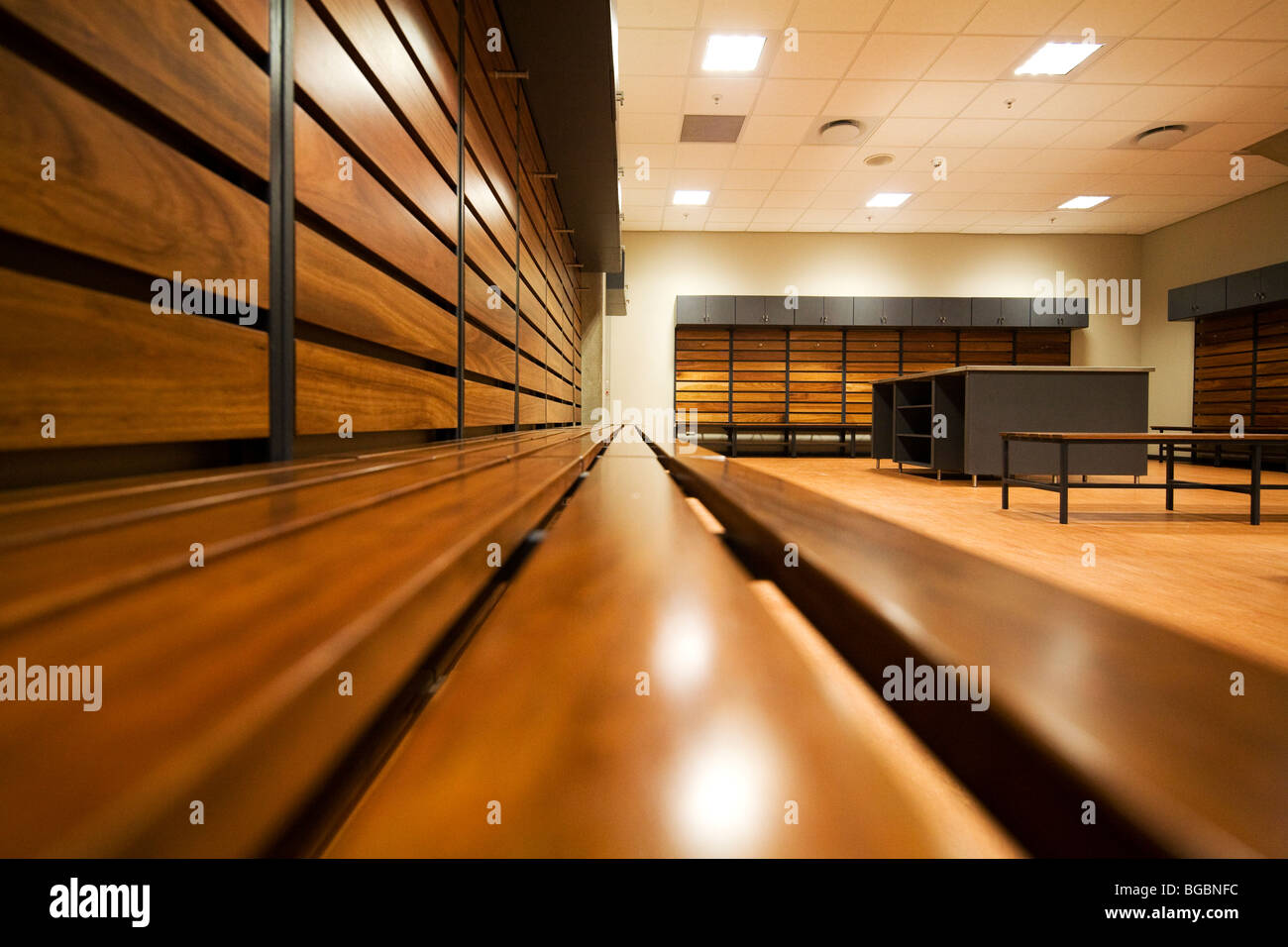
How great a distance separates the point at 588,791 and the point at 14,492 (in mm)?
911

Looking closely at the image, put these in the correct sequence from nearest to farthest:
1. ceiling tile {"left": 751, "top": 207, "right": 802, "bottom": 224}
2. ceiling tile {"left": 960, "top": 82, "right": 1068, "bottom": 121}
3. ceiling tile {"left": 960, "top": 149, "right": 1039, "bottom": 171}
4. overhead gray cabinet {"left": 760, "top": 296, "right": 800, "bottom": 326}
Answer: ceiling tile {"left": 960, "top": 82, "right": 1068, "bottom": 121} < ceiling tile {"left": 960, "top": 149, "right": 1039, "bottom": 171} < ceiling tile {"left": 751, "top": 207, "right": 802, "bottom": 224} < overhead gray cabinet {"left": 760, "top": 296, "right": 800, "bottom": 326}

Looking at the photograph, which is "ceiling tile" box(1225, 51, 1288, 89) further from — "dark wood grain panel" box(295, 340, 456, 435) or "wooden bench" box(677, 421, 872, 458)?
"dark wood grain panel" box(295, 340, 456, 435)

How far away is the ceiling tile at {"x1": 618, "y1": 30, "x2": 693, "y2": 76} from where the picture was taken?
528 centimetres

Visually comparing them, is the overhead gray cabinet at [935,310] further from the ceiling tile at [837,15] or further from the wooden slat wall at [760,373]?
the ceiling tile at [837,15]

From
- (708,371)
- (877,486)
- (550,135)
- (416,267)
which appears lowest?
(877,486)

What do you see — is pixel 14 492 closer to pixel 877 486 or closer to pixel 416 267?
pixel 416 267

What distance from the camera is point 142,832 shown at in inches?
7.1

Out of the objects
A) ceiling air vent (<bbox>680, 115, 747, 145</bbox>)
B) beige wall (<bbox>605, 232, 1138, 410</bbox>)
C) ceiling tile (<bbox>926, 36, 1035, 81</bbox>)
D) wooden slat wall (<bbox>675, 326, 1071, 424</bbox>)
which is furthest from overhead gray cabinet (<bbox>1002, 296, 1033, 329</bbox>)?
ceiling air vent (<bbox>680, 115, 747, 145</bbox>)

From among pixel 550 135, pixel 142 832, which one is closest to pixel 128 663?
pixel 142 832

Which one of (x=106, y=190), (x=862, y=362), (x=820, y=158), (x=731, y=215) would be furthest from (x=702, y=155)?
(x=106, y=190)

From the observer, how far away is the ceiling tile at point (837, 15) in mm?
4838

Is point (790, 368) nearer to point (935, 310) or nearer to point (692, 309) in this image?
point (692, 309)

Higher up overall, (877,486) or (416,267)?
(416,267)

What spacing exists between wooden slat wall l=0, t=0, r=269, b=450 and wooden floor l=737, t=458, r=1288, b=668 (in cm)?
108
